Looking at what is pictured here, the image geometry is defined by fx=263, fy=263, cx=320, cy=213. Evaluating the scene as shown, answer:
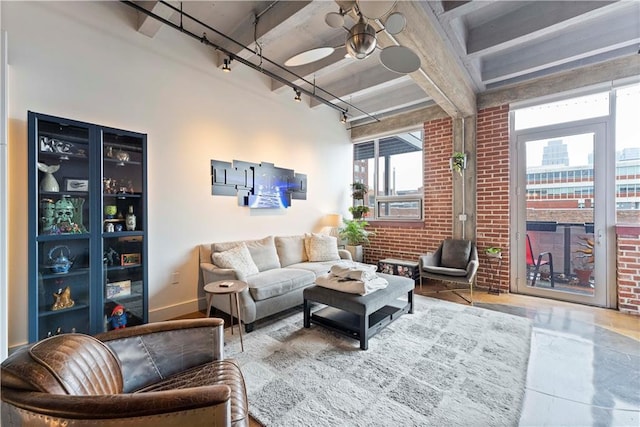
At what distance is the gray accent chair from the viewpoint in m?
3.65

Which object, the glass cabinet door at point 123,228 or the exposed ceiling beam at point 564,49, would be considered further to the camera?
the exposed ceiling beam at point 564,49

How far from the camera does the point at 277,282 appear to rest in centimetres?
303

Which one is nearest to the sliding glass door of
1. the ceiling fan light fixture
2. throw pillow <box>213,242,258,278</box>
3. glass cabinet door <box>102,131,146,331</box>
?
the ceiling fan light fixture

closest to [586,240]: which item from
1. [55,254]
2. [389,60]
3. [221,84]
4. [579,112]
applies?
[579,112]

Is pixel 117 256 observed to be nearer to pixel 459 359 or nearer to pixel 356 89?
pixel 459 359

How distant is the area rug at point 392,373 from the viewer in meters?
1.62

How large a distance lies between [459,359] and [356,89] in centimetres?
386

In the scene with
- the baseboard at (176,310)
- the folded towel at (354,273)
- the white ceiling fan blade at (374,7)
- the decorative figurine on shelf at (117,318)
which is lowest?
the baseboard at (176,310)

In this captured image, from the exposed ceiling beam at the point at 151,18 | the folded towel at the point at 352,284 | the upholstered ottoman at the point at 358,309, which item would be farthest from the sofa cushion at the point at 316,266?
the exposed ceiling beam at the point at 151,18

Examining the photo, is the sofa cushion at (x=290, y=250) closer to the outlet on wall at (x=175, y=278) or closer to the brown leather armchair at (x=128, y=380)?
the outlet on wall at (x=175, y=278)

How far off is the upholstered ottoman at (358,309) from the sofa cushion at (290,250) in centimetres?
119

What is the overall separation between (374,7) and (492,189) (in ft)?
11.8

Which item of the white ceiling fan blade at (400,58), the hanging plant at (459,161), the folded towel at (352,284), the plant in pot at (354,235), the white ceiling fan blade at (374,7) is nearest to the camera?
the white ceiling fan blade at (374,7)

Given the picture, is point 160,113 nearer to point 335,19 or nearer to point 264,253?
point 264,253
